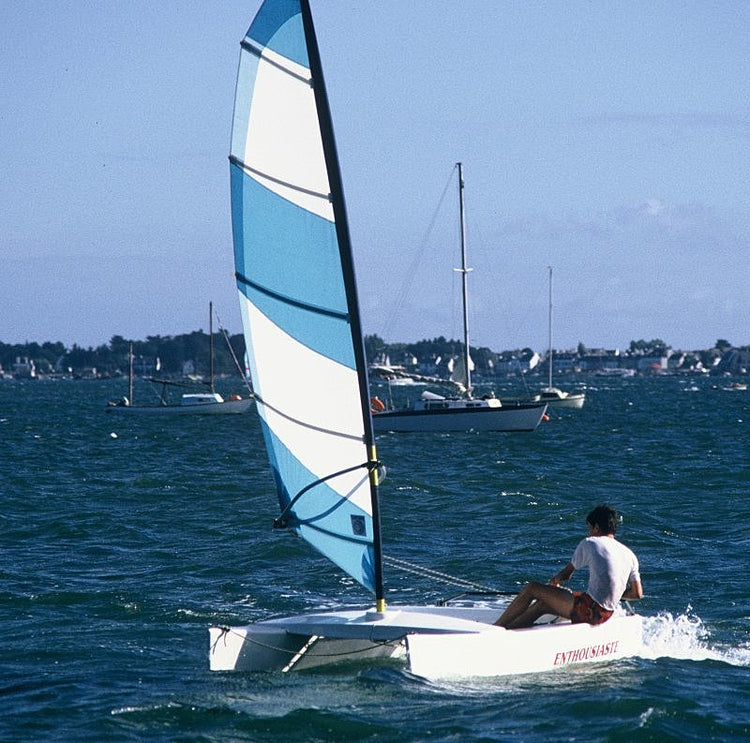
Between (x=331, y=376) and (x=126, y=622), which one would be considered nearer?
(x=331, y=376)

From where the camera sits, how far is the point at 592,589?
400 inches

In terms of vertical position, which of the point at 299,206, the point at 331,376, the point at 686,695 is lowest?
the point at 686,695

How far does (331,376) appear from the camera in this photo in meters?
9.83

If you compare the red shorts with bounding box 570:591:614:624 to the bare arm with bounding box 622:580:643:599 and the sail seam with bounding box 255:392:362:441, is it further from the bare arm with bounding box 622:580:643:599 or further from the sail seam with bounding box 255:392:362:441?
the sail seam with bounding box 255:392:362:441

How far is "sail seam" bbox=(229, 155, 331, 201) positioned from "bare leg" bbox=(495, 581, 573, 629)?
3351 mm

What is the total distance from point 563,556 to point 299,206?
8.32 metres

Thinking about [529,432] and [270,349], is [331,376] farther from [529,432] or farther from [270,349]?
[529,432]

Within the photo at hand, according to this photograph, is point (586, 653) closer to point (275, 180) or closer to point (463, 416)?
point (275, 180)

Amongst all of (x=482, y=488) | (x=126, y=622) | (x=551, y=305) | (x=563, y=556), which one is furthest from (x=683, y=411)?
(x=126, y=622)

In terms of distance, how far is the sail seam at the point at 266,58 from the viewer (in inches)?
372

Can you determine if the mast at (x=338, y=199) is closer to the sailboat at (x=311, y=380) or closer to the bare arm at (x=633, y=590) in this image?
the sailboat at (x=311, y=380)

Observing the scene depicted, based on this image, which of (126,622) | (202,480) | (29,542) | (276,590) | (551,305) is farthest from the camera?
(551,305)

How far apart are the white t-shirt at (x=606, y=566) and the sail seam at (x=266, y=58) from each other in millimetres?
3956

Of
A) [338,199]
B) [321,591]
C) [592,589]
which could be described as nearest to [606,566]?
[592,589]
